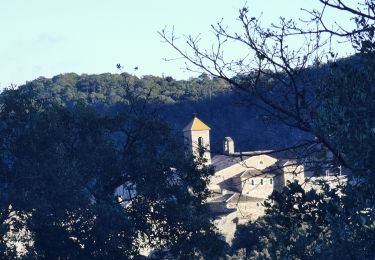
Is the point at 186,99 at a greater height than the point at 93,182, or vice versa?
the point at 186,99

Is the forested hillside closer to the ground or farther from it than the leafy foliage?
farther from it

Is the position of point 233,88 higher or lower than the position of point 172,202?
higher

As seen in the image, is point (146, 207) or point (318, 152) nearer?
point (318, 152)

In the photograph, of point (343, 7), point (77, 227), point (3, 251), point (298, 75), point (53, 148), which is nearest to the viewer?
point (343, 7)

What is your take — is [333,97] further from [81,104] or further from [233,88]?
[81,104]

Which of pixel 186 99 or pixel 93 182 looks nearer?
pixel 93 182

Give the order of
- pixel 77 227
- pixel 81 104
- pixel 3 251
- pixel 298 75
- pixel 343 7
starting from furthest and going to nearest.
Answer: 1. pixel 81 104
2. pixel 77 227
3. pixel 3 251
4. pixel 298 75
5. pixel 343 7

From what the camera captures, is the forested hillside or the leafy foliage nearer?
the leafy foliage

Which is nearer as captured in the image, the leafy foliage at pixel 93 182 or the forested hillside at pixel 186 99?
the leafy foliage at pixel 93 182

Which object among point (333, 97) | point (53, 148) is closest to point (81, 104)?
point (53, 148)

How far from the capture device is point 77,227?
1661 cm

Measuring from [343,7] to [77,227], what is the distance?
10.7 metres

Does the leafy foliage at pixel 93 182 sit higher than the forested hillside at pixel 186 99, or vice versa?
the forested hillside at pixel 186 99

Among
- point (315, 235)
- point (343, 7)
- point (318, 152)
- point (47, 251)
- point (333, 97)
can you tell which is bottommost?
point (47, 251)
